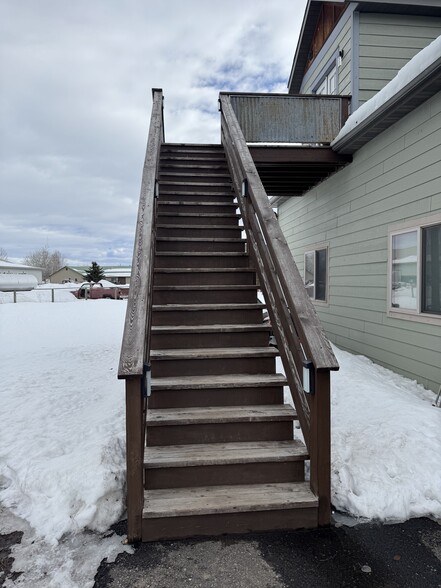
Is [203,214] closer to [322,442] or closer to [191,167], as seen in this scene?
[191,167]

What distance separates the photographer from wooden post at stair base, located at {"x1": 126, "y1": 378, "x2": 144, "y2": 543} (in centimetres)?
220

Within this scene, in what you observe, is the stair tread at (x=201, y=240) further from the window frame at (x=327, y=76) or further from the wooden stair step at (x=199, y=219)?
the window frame at (x=327, y=76)

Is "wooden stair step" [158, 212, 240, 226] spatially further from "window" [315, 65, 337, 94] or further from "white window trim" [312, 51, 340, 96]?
"window" [315, 65, 337, 94]

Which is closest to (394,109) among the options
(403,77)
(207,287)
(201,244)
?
(403,77)

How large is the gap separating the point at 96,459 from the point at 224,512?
1116 mm

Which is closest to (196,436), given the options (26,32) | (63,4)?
(63,4)

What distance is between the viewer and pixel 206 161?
20.4 ft

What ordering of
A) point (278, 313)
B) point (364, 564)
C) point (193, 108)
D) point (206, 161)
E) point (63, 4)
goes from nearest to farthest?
1. point (364, 564)
2. point (278, 313)
3. point (206, 161)
4. point (63, 4)
5. point (193, 108)

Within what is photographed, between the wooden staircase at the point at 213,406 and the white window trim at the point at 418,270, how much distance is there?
213 cm

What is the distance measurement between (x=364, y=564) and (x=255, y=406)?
1.25m

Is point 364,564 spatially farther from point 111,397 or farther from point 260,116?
point 260,116

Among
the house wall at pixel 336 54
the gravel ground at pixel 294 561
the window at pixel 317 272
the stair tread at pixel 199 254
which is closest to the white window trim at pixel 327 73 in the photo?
the house wall at pixel 336 54

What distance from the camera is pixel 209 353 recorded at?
3363 millimetres

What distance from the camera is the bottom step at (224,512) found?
7.41 ft
